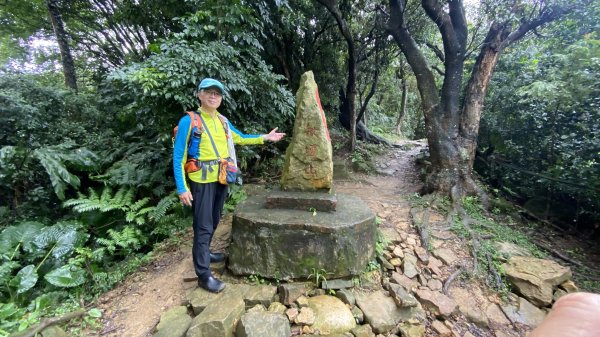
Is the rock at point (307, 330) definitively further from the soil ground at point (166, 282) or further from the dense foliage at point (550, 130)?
the dense foliage at point (550, 130)

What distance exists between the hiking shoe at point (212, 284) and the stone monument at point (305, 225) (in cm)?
28

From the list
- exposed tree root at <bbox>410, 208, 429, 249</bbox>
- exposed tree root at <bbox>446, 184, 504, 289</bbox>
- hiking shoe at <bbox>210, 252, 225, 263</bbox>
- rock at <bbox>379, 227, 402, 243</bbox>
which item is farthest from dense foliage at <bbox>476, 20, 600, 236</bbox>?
hiking shoe at <bbox>210, 252, 225, 263</bbox>

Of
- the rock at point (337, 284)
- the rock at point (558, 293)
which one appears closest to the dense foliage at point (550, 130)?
the rock at point (558, 293)

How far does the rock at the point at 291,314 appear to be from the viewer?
3.03m

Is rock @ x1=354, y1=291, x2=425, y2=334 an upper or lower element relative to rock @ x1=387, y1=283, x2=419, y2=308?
lower

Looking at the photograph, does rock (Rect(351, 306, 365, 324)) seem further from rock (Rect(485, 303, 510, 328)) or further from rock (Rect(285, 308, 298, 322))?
rock (Rect(485, 303, 510, 328))

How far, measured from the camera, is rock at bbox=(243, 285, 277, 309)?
3125 mm

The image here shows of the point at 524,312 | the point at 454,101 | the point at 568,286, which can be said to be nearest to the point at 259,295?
the point at 524,312

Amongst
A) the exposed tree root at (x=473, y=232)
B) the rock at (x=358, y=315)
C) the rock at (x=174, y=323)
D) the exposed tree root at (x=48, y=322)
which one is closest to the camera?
the exposed tree root at (x=48, y=322)

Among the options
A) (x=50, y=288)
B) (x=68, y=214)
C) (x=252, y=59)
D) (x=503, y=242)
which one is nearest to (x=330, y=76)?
(x=252, y=59)

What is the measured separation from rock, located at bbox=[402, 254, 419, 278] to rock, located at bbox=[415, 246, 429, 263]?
11 centimetres

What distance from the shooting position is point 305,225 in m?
3.37

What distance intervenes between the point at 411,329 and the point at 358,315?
615mm

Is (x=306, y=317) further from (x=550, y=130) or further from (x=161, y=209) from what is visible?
(x=550, y=130)
